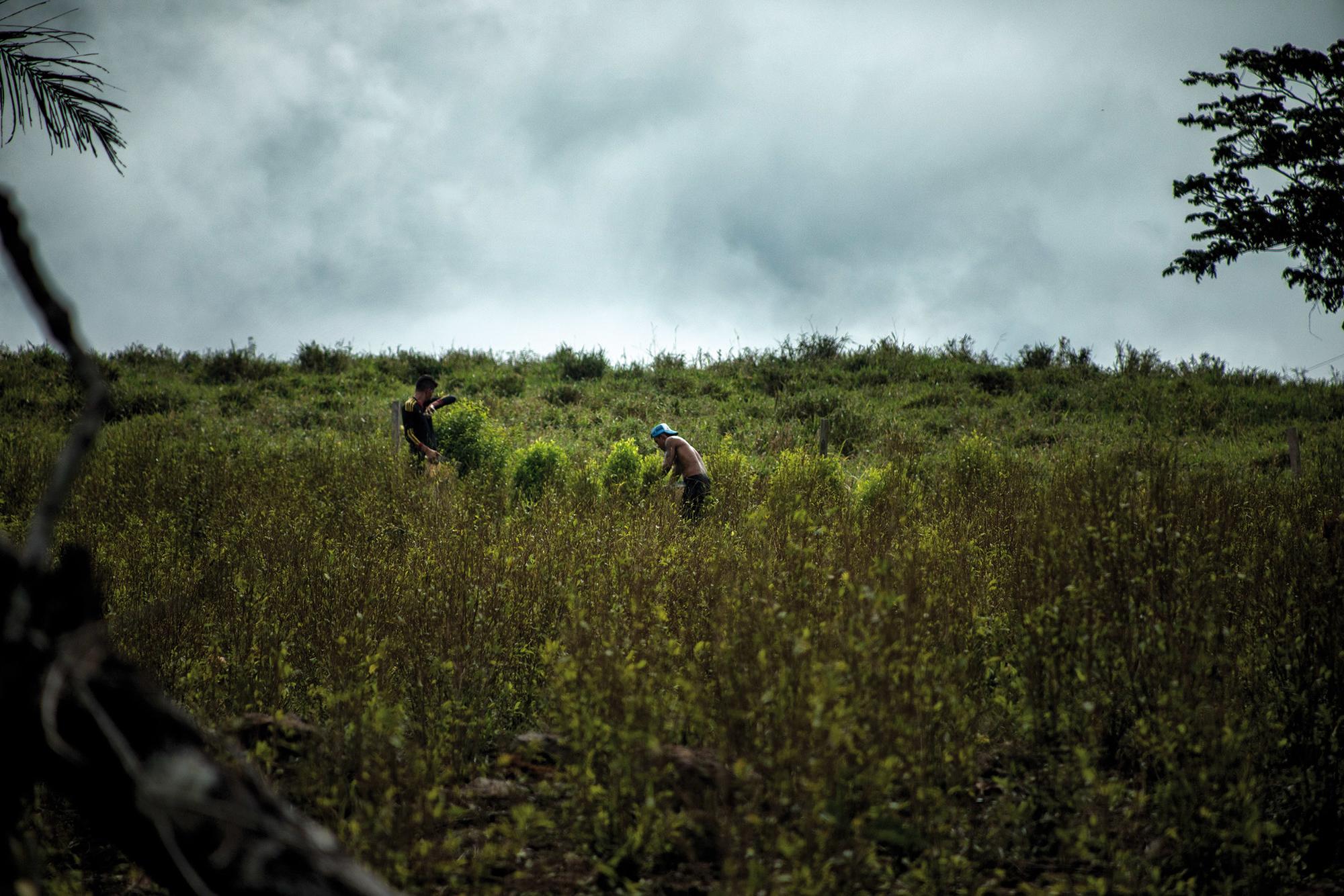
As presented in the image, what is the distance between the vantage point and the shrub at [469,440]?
10906 mm

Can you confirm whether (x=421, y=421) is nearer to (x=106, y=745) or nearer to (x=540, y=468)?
(x=540, y=468)

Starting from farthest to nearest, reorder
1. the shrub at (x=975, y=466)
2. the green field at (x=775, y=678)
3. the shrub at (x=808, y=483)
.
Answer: the shrub at (x=975, y=466) → the shrub at (x=808, y=483) → the green field at (x=775, y=678)

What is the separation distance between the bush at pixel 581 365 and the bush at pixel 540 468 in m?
11.6

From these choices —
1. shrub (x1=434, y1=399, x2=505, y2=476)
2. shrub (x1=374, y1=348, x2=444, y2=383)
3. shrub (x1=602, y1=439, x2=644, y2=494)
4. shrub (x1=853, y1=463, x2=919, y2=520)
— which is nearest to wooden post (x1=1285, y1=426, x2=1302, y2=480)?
shrub (x1=853, y1=463, x2=919, y2=520)

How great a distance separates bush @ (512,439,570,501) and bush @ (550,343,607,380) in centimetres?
1163

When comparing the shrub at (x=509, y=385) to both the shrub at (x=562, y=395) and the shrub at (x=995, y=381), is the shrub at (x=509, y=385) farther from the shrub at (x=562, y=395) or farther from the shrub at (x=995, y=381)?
the shrub at (x=995, y=381)

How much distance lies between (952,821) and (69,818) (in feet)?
12.9

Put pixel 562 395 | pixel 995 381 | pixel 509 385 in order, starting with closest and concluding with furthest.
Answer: pixel 562 395 < pixel 509 385 < pixel 995 381

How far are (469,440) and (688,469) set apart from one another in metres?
3.26

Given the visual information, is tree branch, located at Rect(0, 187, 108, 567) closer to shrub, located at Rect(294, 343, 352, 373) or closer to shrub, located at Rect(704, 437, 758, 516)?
shrub, located at Rect(704, 437, 758, 516)

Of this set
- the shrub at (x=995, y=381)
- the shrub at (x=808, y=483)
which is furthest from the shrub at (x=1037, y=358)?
the shrub at (x=808, y=483)

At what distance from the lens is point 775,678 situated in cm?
338

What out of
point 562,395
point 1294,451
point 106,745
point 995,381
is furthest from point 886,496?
point 995,381

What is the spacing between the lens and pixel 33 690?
146 centimetres
